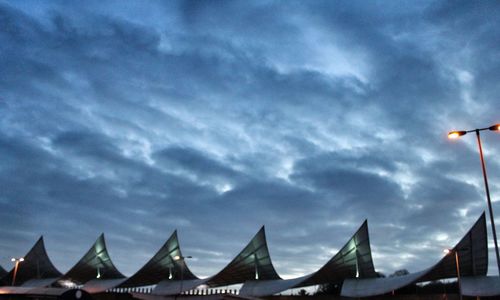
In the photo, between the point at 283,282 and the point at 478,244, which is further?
the point at 283,282

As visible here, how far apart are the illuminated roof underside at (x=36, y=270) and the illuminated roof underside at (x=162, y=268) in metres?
18.1

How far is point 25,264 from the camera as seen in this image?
80.5 metres

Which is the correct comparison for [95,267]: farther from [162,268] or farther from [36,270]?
[162,268]

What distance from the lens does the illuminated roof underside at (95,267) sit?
72.9m

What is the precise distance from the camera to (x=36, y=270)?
81.9 m

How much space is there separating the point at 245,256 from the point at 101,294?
94.8 feet

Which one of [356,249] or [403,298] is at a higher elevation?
[356,249]

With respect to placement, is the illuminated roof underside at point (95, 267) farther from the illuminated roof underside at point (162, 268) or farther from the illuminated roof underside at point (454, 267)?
the illuminated roof underside at point (454, 267)

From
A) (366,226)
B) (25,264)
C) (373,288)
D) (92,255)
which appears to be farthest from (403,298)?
(25,264)

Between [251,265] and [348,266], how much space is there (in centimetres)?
1253

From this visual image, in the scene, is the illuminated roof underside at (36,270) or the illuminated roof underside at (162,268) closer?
the illuminated roof underside at (162,268)

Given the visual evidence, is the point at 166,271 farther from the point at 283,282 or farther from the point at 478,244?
the point at 478,244

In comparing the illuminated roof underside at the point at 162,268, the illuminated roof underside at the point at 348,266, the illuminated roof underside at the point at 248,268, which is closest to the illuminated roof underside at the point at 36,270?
the illuminated roof underside at the point at 162,268

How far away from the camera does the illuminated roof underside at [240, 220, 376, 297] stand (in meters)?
53.7
